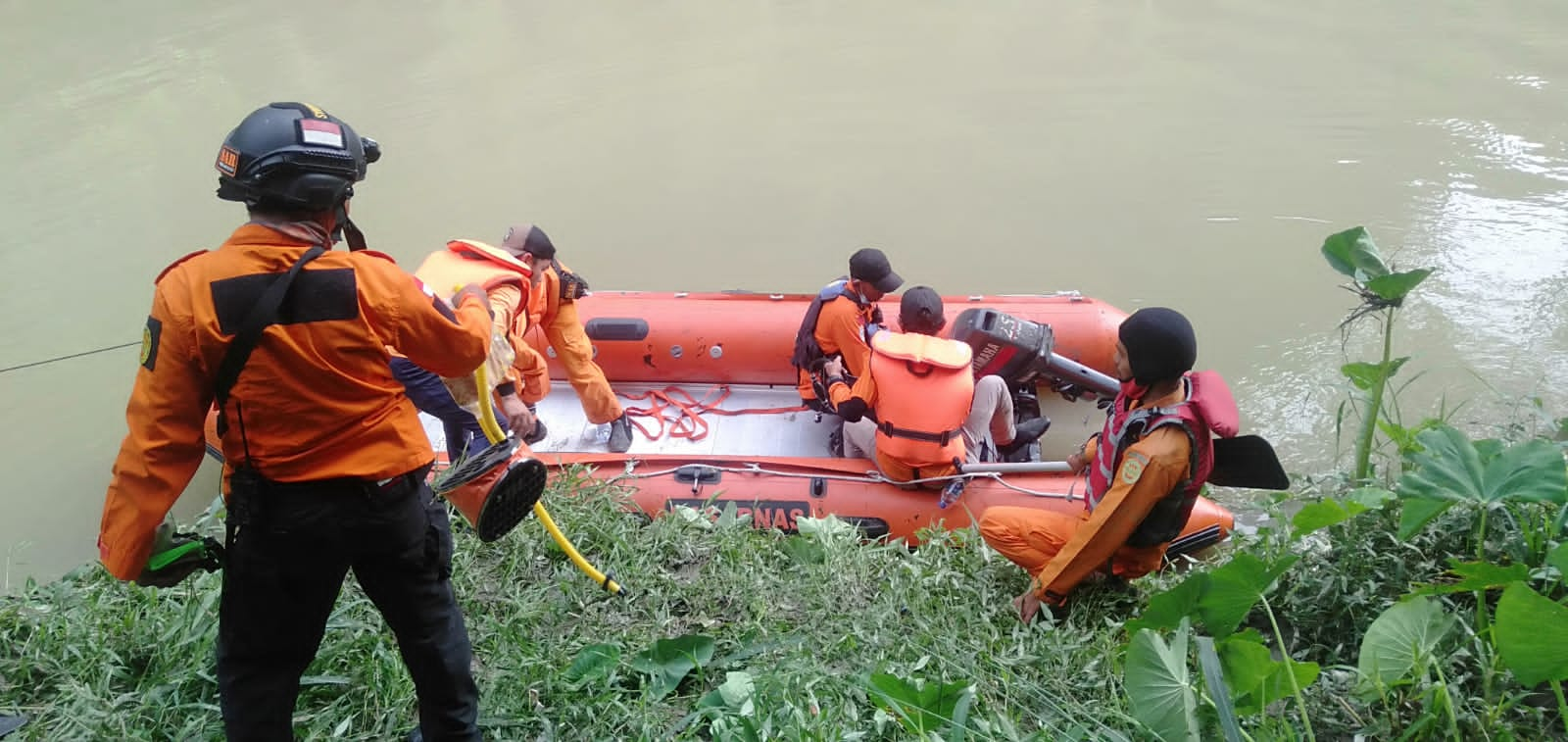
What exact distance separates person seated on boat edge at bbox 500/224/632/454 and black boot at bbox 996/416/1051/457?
4.92 ft

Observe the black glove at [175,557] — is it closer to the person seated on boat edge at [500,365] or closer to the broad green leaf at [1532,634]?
the person seated on boat edge at [500,365]

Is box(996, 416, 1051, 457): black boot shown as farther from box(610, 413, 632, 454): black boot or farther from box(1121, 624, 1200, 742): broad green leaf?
box(1121, 624, 1200, 742): broad green leaf

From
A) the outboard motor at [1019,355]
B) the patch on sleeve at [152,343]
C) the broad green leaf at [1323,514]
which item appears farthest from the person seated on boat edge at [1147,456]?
the patch on sleeve at [152,343]

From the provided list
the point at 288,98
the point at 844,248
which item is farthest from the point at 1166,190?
the point at 288,98

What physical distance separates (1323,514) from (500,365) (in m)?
2.05

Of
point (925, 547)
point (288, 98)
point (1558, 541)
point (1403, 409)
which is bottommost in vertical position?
point (1403, 409)

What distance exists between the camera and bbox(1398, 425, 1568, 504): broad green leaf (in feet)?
5.61

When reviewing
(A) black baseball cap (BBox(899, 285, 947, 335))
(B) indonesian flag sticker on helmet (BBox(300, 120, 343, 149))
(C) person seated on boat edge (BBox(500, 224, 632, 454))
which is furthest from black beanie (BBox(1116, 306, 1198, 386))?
(C) person seated on boat edge (BBox(500, 224, 632, 454))

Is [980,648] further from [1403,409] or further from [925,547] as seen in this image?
[1403,409]

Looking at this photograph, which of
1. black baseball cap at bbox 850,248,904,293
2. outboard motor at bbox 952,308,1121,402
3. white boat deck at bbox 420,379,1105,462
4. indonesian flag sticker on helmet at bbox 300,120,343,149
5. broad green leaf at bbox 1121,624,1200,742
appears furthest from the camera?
white boat deck at bbox 420,379,1105,462

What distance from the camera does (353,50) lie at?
30.9 feet

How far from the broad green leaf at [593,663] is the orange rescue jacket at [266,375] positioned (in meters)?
0.65

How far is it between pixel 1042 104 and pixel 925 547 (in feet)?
18.4

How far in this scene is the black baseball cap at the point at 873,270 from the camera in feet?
12.8
